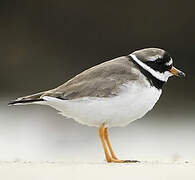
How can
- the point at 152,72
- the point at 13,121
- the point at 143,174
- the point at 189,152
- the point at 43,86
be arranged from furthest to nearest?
the point at 43,86, the point at 13,121, the point at 189,152, the point at 152,72, the point at 143,174

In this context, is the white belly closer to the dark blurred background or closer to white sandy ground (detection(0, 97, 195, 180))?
white sandy ground (detection(0, 97, 195, 180))

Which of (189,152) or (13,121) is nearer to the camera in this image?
(189,152)

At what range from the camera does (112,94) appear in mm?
8336

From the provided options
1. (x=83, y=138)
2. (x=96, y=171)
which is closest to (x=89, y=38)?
(x=83, y=138)

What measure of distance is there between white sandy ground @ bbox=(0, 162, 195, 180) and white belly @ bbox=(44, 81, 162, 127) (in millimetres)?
628

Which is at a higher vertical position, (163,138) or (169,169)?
(169,169)

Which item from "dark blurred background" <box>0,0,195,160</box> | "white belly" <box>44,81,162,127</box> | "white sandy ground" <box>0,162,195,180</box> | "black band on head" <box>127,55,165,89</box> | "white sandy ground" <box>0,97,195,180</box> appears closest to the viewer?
"white sandy ground" <box>0,162,195,180</box>

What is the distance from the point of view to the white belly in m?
8.30

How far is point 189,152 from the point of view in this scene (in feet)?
43.3

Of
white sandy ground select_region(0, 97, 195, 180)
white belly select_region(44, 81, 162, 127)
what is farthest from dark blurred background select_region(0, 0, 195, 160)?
white belly select_region(44, 81, 162, 127)

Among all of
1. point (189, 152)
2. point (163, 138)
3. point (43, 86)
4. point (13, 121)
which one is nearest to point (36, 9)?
point (43, 86)

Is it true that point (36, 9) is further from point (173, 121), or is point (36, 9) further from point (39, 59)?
point (173, 121)

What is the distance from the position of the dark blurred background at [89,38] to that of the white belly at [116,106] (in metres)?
9.77

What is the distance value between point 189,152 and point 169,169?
5.65 meters
